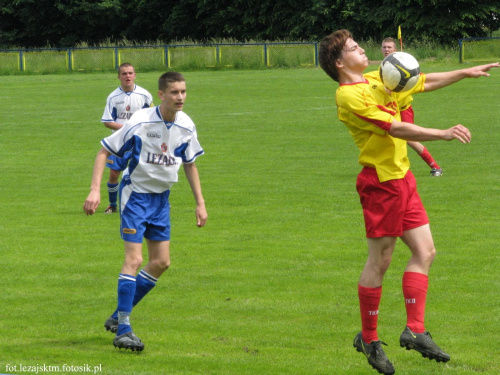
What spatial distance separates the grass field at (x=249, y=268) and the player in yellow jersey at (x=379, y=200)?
0.89 ft

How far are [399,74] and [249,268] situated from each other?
3.92 metres

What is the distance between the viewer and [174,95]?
7.06 meters

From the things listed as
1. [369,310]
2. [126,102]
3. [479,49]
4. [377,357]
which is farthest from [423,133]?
[479,49]

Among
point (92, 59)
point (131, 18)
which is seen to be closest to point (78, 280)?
point (92, 59)

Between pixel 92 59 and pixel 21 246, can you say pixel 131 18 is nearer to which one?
pixel 92 59

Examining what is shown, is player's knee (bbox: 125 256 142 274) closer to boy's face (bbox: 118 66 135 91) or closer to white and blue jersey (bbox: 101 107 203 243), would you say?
white and blue jersey (bbox: 101 107 203 243)

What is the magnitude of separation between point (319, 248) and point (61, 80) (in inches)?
1524

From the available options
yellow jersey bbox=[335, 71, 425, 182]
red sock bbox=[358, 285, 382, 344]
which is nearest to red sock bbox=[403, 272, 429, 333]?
red sock bbox=[358, 285, 382, 344]

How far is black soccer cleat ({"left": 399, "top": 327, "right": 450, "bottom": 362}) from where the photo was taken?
6145mm

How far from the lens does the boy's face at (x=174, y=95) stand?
7047 mm

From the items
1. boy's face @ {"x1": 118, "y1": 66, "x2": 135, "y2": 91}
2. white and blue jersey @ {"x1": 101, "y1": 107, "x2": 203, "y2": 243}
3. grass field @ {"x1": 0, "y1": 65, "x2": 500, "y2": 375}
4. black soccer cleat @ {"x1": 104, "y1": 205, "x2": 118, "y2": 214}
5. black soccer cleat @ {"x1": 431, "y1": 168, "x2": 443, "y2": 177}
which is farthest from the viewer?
black soccer cleat @ {"x1": 431, "y1": 168, "x2": 443, "y2": 177}

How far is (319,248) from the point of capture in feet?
35.3

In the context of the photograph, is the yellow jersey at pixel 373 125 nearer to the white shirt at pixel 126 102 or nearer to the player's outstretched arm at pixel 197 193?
the player's outstretched arm at pixel 197 193

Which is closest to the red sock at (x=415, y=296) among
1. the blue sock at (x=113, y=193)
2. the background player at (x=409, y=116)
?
the background player at (x=409, y=116)
